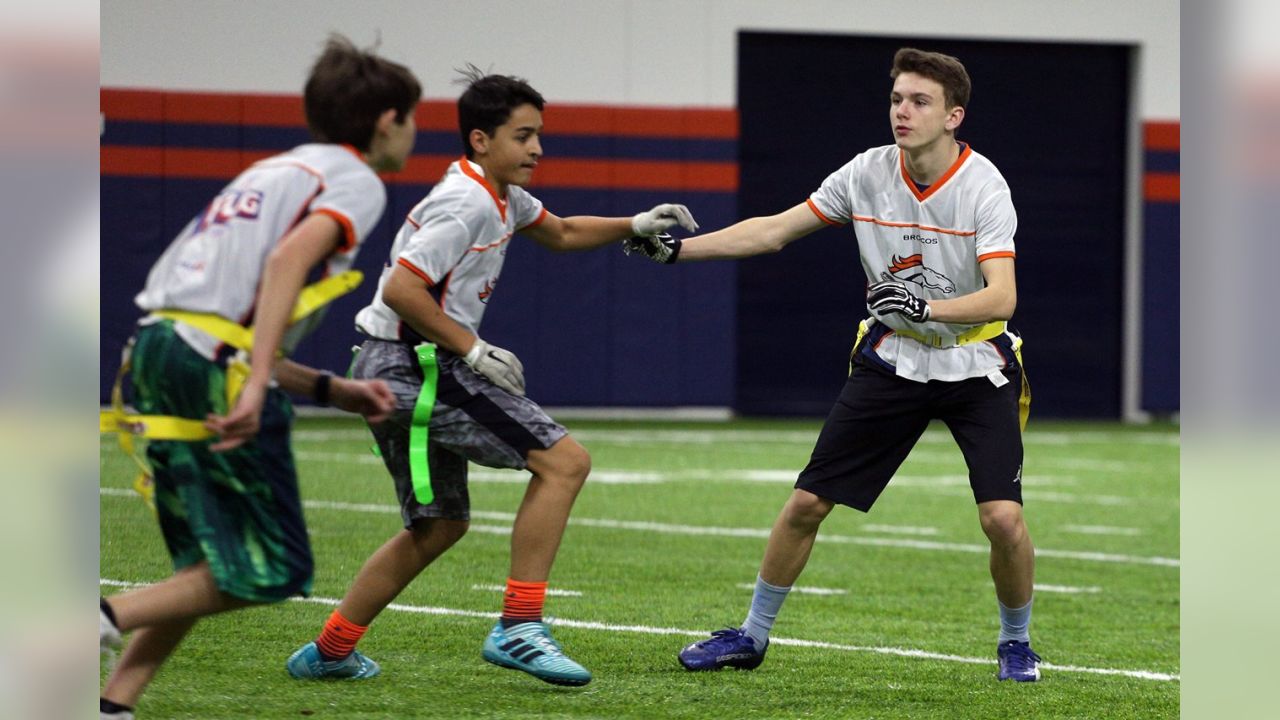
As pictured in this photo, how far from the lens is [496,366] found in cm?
495

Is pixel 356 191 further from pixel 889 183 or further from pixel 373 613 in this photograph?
pixel 889 183

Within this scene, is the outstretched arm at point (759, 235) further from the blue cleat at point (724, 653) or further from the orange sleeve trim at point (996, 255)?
the blue cleat at point (724, 653)

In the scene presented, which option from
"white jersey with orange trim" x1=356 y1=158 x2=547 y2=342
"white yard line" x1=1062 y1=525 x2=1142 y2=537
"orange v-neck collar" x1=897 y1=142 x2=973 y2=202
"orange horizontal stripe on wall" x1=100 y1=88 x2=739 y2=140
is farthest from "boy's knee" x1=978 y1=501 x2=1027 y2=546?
"orange horizontal stripe on wall" x1=100 y1=88 x2=739 y2=140

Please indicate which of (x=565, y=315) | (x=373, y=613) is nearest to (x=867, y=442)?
(x=373, y=613)

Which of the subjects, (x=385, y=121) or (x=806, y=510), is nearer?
(x=385, y=121)

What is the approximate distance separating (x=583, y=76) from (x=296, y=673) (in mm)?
13167

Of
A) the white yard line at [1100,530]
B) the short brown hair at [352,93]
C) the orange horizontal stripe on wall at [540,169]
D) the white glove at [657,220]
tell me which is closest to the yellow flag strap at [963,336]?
the white glove at [657,220]

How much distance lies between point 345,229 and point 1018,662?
2742 millimetres

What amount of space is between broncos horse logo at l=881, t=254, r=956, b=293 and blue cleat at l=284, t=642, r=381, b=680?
1.98 meters

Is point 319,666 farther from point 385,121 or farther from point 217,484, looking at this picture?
point 385,121

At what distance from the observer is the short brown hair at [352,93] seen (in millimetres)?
4008

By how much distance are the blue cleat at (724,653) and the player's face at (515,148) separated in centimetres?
158

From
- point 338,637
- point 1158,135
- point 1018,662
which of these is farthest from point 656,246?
point 1158,135

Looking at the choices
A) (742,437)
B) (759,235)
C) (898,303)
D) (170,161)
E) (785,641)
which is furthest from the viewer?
(170,161)
